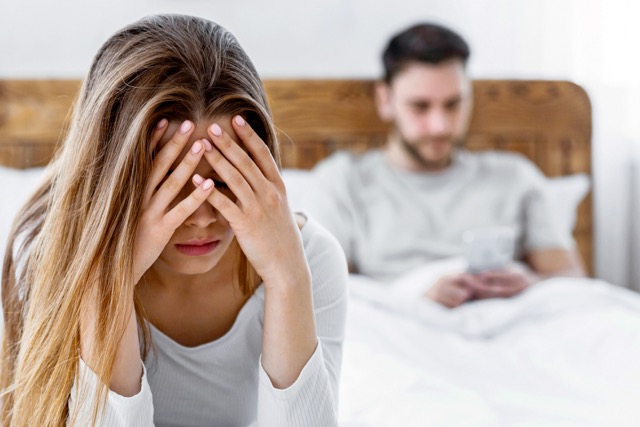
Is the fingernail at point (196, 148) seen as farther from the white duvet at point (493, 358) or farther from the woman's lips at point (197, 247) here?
the white duvet at point (493, 358)

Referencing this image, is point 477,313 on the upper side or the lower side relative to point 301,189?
lower

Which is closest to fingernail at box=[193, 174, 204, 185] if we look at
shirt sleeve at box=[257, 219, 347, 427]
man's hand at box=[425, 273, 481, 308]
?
shirt sleeve at box=[257, 219, 347, 427]

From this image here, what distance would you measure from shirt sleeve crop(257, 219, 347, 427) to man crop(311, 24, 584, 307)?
→ 97cm

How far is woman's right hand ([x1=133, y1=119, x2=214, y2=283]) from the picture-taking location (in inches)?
32.3

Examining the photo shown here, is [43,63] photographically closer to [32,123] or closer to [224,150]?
[32,123]

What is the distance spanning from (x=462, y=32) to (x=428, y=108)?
469mm

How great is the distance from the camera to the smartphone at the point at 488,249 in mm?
1789

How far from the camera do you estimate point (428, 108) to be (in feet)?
6.91

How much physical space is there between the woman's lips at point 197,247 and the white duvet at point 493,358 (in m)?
0.37

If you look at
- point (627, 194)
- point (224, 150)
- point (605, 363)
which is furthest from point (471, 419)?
point (627, 194)

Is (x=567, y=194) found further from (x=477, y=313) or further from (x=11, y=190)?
(x=11, y=190)

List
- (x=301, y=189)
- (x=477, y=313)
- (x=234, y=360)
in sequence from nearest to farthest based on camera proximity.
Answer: (x=234, y=360), (x=477, y=313), (x=301, y=189)

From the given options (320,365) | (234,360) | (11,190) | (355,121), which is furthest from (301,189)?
(320,365)

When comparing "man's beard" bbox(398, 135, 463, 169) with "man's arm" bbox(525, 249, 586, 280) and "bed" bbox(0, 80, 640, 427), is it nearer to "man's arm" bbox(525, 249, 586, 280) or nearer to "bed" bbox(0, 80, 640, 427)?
"bed" bbox(0, 80, 640, 427)
